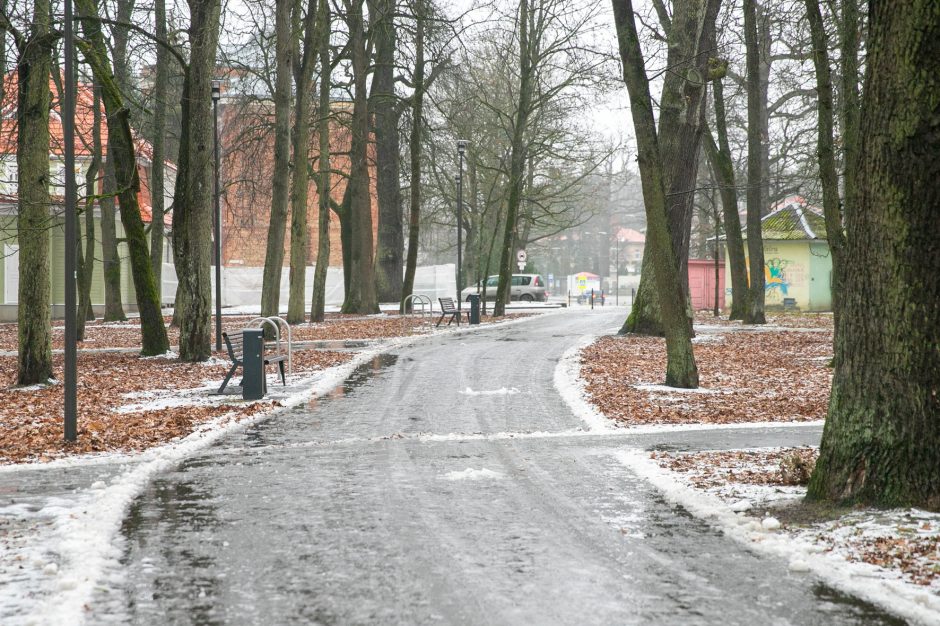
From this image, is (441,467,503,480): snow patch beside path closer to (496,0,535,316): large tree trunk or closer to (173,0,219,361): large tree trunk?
(173,0,219,361): large tree trunk

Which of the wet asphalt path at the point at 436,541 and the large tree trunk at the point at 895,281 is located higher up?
the large tree trunk at the point at 895,281

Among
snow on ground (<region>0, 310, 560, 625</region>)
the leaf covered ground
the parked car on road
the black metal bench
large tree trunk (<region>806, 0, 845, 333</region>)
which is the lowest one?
snow on ground (<region>0, 310, 560, 625</region>)

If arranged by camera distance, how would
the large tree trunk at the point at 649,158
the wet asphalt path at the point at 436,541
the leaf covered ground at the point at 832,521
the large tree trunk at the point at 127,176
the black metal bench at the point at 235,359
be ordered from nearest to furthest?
the wet asphalt path at the point at 436,541, the leaf covered ground at the point at 832,521, the black metal bench at the point at 235,359, the large tree trunk at the point at 649,158, the large tree trunk at the point at 127,176

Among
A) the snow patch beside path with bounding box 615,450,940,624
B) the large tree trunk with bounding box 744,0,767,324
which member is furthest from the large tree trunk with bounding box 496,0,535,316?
the snow patch beside path with bounding box 615,450,940,624

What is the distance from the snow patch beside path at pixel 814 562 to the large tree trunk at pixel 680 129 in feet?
33.9

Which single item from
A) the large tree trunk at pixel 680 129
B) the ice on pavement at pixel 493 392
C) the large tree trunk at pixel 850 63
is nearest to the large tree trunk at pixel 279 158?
the large tree trunk at pixel 680 129

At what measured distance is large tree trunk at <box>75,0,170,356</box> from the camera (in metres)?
17.8

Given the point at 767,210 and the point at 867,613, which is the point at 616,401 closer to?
the point at 867,613

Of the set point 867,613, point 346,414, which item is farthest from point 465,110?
point 867,613

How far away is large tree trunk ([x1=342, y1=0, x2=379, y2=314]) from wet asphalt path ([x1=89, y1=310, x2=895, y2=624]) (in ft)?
71.0

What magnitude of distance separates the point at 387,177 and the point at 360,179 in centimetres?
604

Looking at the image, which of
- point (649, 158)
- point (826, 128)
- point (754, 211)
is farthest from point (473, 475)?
point (754, 211)

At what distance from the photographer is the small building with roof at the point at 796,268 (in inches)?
1724

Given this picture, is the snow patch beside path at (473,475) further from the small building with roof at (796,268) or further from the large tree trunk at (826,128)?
the small building with roof at (796,268)
